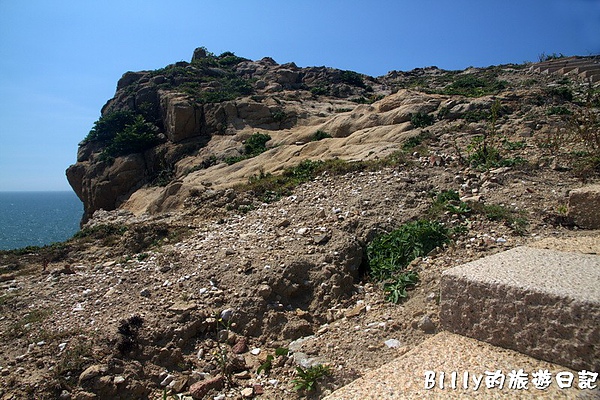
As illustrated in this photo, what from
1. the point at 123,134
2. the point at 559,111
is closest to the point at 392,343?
the point at 559,111

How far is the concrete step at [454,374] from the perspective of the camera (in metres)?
2.62

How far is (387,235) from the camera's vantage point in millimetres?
6035

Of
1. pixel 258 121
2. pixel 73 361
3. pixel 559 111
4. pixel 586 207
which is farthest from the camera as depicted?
pixel 258 121

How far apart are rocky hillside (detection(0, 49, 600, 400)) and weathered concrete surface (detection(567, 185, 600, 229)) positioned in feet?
0.19

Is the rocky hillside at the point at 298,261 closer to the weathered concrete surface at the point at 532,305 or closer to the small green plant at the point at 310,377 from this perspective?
the small green plant at the point at 310,377

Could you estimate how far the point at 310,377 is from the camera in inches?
144

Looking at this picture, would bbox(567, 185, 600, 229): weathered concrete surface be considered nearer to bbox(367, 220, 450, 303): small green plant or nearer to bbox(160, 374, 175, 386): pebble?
bbox(367, 220, 450, 303): small green plant

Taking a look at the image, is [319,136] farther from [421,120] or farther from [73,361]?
[73,361]

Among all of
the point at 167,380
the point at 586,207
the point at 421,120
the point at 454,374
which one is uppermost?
the point at 421,120

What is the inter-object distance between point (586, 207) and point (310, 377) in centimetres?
465

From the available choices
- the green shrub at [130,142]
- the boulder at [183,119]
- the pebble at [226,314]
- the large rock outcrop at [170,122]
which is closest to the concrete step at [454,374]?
the pebble at [226,314]

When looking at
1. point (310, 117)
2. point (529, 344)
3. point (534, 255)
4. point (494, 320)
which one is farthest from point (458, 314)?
point (310, 117)

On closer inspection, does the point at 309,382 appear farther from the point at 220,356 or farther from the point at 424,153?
Result: the point at 424,153

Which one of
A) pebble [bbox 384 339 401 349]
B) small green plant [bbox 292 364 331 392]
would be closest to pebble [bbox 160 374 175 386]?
small green plant [bbox 292 364 331 392]
